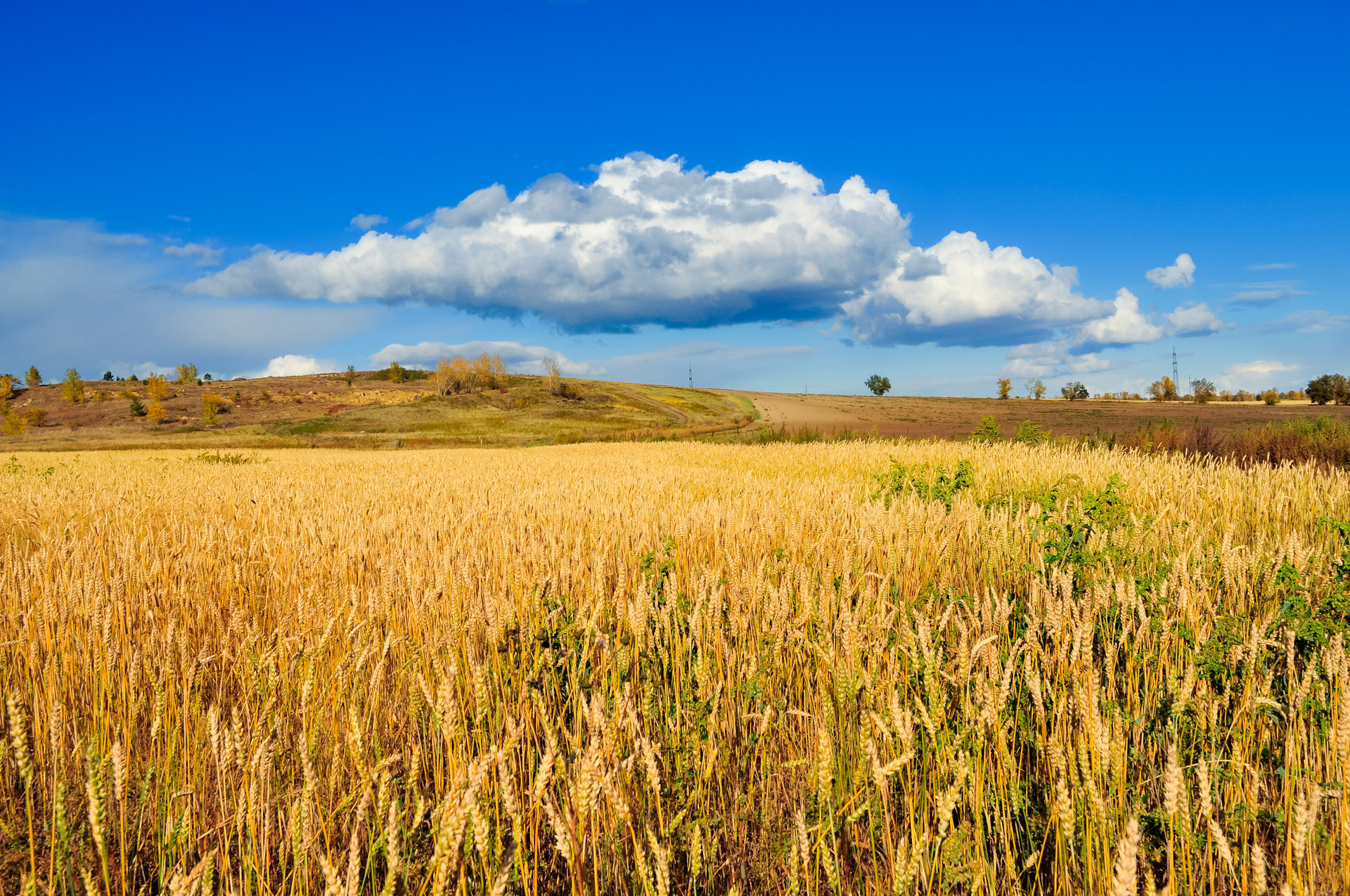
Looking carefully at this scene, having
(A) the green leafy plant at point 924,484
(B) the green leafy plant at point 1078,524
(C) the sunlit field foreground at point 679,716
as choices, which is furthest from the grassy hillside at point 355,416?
(C) the sunlit field foreground at point 679,716

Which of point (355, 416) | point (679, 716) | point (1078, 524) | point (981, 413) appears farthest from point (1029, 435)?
point (355, 416)

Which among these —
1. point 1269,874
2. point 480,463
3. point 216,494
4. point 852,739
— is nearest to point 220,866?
point 852,739

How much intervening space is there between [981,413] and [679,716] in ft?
250

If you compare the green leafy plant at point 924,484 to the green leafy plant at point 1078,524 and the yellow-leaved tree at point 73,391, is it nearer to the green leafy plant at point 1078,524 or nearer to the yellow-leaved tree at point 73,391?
the green leafy plant at point 1078,524

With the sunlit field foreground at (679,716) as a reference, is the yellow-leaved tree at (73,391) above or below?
above

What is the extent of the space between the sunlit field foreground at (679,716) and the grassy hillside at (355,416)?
4366 centimetres

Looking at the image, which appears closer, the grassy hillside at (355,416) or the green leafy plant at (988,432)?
the green leafy plant at (988,432)

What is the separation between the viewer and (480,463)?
1636cm

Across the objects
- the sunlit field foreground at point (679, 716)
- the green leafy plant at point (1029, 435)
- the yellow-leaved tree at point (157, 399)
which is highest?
the yellow-leaved tree at point (157, 399)

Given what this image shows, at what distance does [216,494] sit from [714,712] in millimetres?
9348

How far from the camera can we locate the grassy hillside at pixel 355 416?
55625 millimetres

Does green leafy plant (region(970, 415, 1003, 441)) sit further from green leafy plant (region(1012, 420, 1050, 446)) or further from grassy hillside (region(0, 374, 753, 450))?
grassy hillside (region(0, 374, 753, 450))

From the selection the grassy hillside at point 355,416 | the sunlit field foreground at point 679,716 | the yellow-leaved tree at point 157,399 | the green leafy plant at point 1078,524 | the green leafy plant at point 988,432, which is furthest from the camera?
the yellow-leaved tree at point 157,399

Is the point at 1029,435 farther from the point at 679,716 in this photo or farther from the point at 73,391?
the point at 73,391
